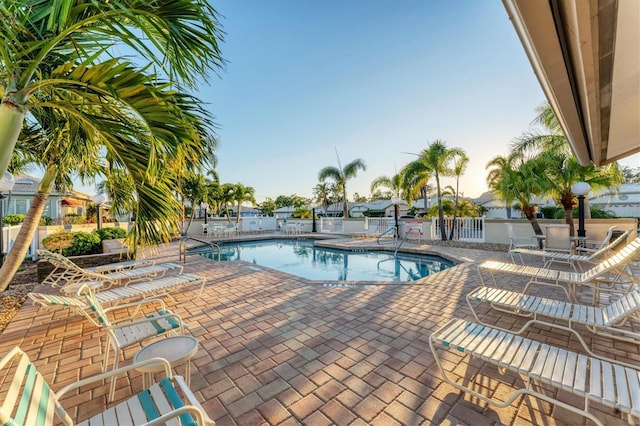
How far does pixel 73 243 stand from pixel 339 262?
7875 millimetres

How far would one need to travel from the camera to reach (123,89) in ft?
7.13

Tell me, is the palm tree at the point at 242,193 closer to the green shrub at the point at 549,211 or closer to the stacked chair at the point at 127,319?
the stacked chair at the point at 127,319

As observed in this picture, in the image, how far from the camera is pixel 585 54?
1.77 meters

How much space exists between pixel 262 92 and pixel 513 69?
10.7 metres

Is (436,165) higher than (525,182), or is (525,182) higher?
(436,165)

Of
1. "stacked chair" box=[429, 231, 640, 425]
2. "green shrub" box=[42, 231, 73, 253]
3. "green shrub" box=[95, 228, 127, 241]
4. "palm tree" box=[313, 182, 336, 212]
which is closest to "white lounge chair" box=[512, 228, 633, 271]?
"stacked chair" box=[429, 231, 640, 425]

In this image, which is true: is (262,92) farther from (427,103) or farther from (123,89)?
(123,89)

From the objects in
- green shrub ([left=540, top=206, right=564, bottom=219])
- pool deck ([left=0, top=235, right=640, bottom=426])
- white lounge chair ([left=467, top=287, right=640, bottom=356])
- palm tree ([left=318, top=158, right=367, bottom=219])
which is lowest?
pool deck ([left=0, top=235, right=640, bottom=426])

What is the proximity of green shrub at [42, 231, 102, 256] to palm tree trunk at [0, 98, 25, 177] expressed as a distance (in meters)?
6.66

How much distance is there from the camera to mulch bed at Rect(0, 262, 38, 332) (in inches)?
154

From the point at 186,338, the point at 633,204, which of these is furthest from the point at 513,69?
the point at 633,204

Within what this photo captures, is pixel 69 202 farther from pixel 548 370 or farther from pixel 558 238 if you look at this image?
pixel 558 238

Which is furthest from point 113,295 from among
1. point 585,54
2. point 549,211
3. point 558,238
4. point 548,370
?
point 549,211

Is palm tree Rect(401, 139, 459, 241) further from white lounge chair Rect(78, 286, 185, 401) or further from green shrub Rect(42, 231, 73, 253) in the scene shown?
green shrub Rect(42, 231, 73, 253)
